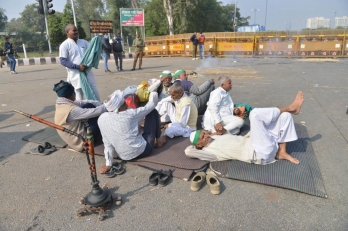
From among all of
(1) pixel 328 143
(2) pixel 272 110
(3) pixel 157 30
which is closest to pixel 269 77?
(1) pixel 328 143

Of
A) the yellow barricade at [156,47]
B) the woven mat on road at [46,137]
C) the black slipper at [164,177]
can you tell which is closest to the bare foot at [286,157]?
the black slipper at [164,177]

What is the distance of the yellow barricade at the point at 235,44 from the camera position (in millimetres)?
19188

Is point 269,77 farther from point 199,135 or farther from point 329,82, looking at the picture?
point 199,135

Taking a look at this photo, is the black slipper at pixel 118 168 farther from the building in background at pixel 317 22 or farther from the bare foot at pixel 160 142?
the building in background at pixel 317 22

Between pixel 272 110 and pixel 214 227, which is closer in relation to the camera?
pixel 214 227

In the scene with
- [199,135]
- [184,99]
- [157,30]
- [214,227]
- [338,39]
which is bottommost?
[214,227]

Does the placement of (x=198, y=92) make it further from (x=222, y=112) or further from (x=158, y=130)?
(x=158, y=130)

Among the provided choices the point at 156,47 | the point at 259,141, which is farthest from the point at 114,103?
the point at 156,47

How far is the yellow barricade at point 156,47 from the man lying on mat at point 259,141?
1959 cm

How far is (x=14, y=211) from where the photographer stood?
2680 mm

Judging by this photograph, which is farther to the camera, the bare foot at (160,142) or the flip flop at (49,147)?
the flip flop at (49,147)

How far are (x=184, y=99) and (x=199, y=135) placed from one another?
1027 mm

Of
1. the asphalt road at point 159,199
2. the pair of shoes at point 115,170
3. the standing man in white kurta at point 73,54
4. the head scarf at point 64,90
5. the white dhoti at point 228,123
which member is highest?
the standing man in white kurta at point 73,54

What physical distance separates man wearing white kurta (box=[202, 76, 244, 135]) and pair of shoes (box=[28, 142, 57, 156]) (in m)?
2.53
